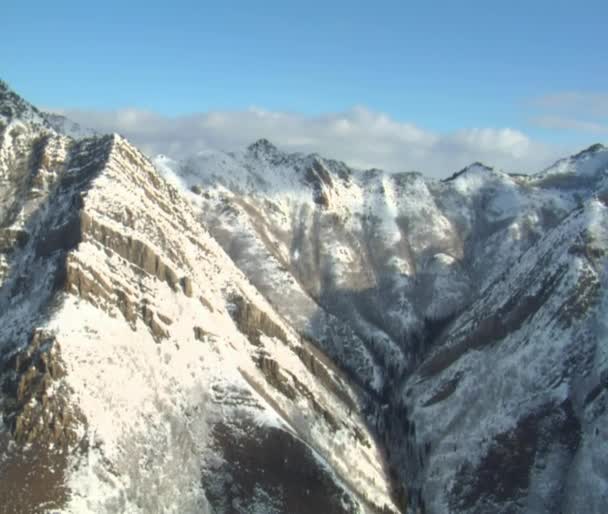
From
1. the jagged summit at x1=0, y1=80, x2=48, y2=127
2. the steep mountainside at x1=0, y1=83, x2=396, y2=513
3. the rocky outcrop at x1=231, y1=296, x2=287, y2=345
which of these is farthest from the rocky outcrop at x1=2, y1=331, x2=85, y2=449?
the jagged summit at x1=0, y1=80, x2=48, y2=127

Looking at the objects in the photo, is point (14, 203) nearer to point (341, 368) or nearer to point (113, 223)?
point (113, 223)

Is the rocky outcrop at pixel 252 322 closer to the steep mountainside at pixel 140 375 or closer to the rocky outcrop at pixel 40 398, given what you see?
the steep mountainside at pixel 140 375

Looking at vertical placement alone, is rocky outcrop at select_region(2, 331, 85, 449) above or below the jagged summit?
below

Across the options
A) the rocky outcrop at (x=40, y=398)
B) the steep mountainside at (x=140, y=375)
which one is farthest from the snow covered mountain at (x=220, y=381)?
the steep mountainside at (x=140, y=375)

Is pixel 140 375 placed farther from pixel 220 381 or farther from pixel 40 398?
pixel 40 398

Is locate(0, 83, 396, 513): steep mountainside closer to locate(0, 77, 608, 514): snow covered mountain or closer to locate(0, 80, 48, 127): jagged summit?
locate(0, 77, 608, 514): snow covered mountain
